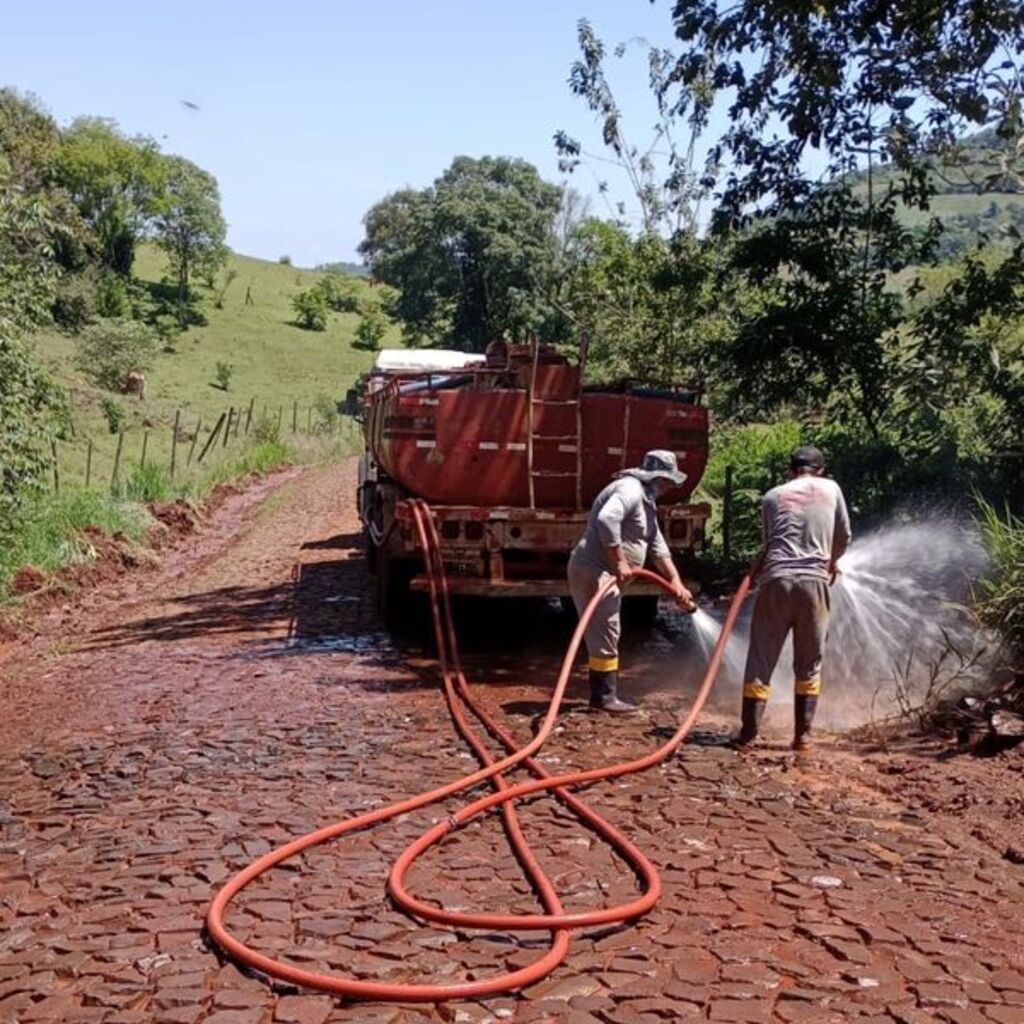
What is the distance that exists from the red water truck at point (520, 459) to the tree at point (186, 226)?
65.6 m

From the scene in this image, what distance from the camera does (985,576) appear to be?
848 centimetres

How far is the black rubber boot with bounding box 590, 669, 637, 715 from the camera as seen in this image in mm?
8227

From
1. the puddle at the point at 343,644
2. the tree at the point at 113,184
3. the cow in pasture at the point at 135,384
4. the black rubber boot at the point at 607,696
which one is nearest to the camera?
the black rubber boot at the point at 607,696

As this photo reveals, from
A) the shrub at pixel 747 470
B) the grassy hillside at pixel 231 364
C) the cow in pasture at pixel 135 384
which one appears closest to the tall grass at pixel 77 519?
the grassy hillside at pixel 231 364

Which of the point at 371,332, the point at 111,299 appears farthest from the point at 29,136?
the point at 371,332

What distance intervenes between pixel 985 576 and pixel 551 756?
3385 millimetres

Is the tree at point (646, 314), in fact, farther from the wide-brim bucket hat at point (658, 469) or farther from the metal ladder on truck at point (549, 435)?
the wide-brim bucket hat at point (658, 469)

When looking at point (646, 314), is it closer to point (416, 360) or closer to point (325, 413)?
point (416, 360)

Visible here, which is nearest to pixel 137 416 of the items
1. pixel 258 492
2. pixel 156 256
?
pixel 258 492

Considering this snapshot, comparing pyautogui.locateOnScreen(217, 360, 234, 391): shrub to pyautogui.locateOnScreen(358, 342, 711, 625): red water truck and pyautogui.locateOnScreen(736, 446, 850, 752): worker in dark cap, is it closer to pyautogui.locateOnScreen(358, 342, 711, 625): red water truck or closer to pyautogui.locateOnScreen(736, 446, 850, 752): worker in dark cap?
pyautogui.locateOnScreen(358, 342, 711, 625): red water truck

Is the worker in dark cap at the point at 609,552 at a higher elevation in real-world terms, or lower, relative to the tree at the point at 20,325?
lower

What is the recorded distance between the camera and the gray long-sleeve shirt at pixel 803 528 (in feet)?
24.4

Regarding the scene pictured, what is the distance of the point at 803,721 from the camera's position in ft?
24.2

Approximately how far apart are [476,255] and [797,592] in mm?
47304
